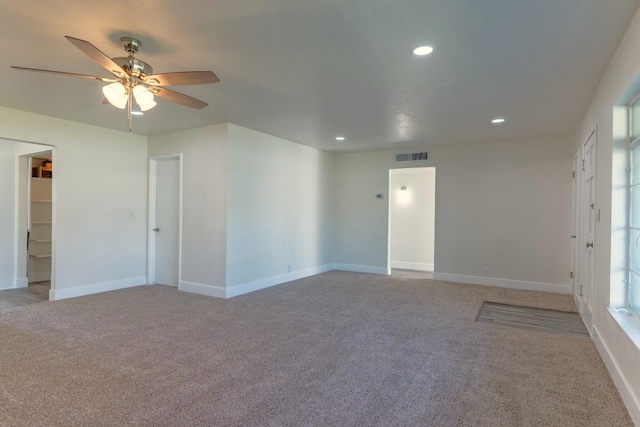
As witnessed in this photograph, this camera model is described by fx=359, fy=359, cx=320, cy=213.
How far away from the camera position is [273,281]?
6.05m

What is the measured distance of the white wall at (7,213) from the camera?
5.78 m

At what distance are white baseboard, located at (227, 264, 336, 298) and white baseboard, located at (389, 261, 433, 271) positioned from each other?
65.0 inches

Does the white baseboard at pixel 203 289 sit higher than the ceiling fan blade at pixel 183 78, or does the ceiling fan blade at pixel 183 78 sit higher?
the ceiling fan blade at pixel 183 78

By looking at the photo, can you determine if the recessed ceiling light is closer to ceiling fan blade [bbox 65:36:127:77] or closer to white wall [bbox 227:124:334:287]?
ceiling fan blade [bbox 65:36:127:77]

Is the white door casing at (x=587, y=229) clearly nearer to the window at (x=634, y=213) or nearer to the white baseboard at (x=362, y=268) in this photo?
the window at (x=634, y=213)

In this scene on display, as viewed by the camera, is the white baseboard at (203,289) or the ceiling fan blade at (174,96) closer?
the ceiling fan blade at (174,96)

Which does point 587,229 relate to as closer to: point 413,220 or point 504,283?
point 504,283

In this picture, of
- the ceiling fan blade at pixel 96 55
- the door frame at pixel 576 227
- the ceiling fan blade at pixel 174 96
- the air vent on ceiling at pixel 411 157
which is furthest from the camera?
the air vent on ceiling at pixel 411 157

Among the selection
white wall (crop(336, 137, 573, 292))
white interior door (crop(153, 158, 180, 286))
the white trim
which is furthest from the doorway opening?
the white trim

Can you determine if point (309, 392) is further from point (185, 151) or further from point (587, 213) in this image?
point (185, 151)

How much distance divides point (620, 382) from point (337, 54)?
314cm

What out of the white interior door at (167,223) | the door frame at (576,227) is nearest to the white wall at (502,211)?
the door frame at (576,227)

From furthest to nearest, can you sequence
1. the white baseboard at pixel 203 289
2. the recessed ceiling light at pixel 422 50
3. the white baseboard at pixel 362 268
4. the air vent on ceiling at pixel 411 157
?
1. the white baseboard at pixel 362 268
2. the air vent on ceiling at pixel 411 157
3. the white baseboard at pixel 203 289
4. the recessed ceiling light at pixel 422 50

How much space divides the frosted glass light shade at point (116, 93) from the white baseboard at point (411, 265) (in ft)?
20.9
